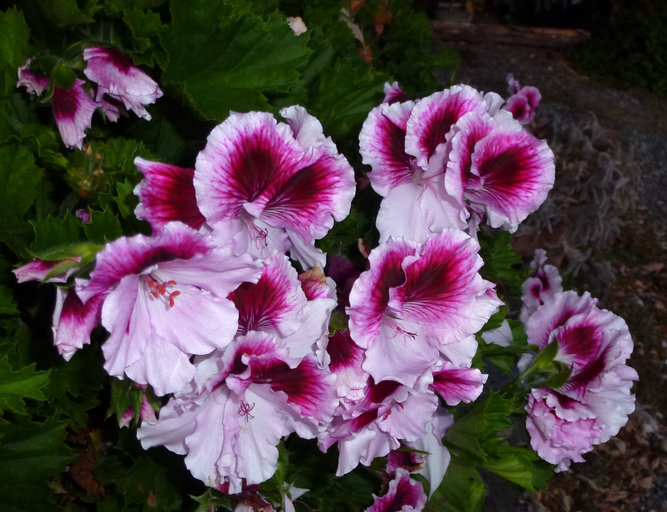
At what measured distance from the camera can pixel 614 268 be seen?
4086 mm

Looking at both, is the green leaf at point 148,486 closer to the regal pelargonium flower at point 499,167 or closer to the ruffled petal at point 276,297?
the ruffled petal at point 276,297

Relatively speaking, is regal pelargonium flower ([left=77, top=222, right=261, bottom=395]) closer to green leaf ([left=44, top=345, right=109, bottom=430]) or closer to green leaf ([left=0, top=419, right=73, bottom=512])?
green leaf ([left=44, top=345, right=109, bottom=430])

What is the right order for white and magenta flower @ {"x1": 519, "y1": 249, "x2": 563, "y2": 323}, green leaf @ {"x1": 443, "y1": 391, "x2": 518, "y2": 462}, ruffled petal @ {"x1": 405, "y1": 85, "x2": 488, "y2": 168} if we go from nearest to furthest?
ruffled petal @ {"x1": 405, "y1": 85, "x2": 488, "y2": 168} < green leaf @ {"x1": 443, "y1": 391, "x2": 518, "y2": 462} < white and magenta flower @ {"x1": 519, "y1": 249, "x2": 563, "y2": 323}

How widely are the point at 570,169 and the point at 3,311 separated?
317 centimetres

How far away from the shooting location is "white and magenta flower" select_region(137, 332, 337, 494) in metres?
0.74

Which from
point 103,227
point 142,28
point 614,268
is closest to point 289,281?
point 103,227

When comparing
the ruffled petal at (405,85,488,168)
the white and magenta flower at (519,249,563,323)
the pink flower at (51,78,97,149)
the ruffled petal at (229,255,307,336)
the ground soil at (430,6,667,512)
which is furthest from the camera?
the ground soil at (430,6,667,512)

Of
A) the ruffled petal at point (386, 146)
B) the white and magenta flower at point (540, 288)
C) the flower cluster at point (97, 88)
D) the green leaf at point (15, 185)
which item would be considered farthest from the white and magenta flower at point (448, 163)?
the white and magenta flower at point (540, 288)

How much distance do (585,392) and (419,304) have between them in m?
0.47

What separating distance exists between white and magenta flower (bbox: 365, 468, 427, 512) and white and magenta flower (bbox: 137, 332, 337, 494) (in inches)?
13.6

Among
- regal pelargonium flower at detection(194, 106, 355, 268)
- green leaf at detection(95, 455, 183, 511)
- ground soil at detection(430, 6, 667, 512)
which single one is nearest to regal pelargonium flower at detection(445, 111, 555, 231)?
regal pelargonium flower at detection(194, 106, 355, 268)

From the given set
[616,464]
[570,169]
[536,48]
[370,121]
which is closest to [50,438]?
[370,121]

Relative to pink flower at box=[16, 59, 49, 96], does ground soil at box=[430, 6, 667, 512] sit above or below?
below

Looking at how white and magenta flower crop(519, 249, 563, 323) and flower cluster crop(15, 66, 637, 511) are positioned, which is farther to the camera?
white and magenta flower crop(519, 249, 563, 323)
